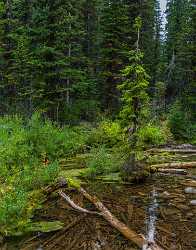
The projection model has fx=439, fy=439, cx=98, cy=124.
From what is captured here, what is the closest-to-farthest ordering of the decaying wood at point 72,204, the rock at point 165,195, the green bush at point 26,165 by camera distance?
the green bush at point 26,165 → the decaying wood at point 72,204 → the rock at point 165,195

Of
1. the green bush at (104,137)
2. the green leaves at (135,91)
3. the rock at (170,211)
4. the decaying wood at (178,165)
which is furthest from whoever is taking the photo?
the green bush at (104,137)

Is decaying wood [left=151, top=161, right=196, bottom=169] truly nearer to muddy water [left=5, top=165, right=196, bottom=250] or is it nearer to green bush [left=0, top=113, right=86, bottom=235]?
muddy water [left=5, top=165, right=196, bottom=250]

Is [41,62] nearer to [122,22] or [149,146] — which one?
[149,146]

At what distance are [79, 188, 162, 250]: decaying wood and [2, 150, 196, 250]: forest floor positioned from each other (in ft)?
0.39

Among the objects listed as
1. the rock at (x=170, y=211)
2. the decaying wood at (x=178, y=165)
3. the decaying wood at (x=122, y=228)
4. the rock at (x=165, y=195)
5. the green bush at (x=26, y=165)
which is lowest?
the decaying wood at (x=178, y=165)

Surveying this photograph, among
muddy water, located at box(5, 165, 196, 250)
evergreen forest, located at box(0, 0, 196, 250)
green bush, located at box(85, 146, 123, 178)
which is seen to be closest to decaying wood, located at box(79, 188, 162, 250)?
evergreen forest, located at box(0, 0, 196, 250)

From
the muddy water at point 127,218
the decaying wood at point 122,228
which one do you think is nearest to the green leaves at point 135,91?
the muddy water at point 127,218

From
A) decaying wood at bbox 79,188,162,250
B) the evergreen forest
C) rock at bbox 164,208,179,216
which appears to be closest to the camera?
decaying wood at bbox 79,188,162,250

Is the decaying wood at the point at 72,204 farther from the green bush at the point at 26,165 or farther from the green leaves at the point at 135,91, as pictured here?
the green leaves at the point at 135,91

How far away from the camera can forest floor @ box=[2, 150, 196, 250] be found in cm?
967

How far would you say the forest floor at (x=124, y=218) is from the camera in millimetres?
9672

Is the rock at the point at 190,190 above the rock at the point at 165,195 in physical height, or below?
above

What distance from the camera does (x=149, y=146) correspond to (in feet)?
78.6

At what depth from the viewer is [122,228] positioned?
10.3 meters
